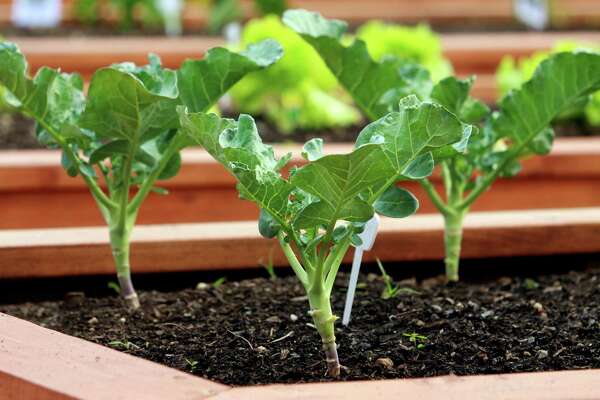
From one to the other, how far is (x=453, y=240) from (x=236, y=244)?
32 cm

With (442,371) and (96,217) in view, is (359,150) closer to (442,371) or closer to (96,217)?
(442,371)

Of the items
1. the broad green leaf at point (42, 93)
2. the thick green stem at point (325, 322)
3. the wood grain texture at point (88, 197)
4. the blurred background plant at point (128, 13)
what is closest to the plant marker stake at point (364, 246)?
the thick green stem at point (325, 322)

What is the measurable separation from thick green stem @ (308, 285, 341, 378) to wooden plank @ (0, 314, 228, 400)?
16 cm

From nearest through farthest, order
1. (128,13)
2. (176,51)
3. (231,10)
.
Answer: (176,51) < (231,10) < (128,13)

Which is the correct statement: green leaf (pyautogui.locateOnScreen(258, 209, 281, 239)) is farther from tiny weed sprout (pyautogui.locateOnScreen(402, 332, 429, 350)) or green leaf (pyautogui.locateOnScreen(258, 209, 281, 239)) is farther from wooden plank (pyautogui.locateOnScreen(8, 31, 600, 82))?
wooden plank (pyautogui.locateOnScreen(8, 31, 600, 82))

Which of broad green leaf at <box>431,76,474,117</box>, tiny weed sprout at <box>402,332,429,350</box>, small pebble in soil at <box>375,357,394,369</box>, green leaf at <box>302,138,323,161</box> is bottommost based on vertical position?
tiny weed sprout at <box>402,332,429,350</box>

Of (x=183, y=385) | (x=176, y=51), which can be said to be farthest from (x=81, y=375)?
(x=176, y=51)

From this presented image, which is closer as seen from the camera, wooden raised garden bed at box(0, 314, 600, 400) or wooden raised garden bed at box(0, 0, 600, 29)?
wooden raised garden bed at box(0, 314, 600, 400)

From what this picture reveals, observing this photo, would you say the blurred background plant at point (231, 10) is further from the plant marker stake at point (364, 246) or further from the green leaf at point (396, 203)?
the green leaf at point (396, 203)

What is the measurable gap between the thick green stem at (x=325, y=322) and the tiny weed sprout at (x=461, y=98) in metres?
0.41

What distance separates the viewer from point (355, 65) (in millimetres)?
1654

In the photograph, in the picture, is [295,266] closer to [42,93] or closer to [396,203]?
[396,203]

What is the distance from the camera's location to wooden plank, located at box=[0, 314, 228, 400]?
3.63 ft

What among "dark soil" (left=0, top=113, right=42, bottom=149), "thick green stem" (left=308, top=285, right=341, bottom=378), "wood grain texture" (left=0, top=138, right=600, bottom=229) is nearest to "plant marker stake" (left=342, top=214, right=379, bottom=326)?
"thick green stem" (left=308, top=285, right=341, bottom=378)
